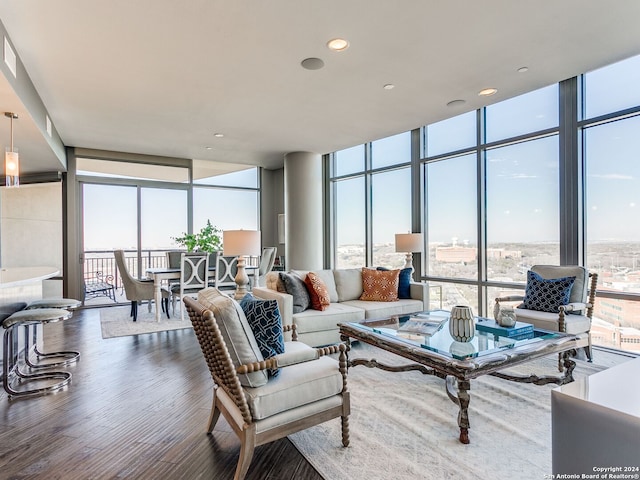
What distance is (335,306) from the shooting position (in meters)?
4.11

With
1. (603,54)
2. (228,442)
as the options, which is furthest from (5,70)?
(603,54)

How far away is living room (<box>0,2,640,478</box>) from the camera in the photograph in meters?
3.10

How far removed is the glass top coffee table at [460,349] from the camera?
7.09ft

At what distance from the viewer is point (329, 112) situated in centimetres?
473

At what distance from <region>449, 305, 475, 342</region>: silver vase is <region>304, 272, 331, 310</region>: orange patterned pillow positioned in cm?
157

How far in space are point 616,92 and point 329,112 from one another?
3186mm

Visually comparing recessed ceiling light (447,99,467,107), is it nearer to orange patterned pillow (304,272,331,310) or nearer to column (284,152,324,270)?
orange patterned pillow (304,272,331,310)

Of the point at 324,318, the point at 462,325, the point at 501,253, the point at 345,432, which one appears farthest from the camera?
the point at 501,253

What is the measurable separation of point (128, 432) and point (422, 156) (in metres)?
5.22

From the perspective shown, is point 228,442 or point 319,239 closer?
point 228,442

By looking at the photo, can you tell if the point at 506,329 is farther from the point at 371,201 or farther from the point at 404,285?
the point at 371,201

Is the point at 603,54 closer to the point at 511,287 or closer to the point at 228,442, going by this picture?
the point at 511,287

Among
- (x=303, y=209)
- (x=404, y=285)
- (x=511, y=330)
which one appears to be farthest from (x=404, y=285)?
(x=303, y=209)

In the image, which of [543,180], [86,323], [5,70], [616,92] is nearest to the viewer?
[5,70]
